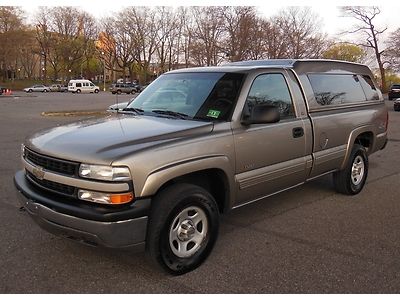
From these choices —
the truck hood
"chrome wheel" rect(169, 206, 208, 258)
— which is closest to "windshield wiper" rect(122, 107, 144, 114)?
the truck hood

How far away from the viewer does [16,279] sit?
3.21 m

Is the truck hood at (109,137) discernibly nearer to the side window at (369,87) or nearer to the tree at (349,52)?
the side window at (369,87)

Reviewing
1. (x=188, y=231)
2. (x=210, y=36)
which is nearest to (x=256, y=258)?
(x=188, y=231)

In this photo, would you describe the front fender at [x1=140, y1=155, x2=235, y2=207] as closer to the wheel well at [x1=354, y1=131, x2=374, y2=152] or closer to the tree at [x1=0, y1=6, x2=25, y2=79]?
the wheel well at [x1=354, y1=131, x2=374, y2=152]

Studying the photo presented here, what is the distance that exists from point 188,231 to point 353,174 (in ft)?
10.9

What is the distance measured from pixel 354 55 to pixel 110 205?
85.1 meters

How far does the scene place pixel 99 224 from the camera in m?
2.95

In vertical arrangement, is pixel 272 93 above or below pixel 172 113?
above

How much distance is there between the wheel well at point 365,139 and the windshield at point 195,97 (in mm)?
2744

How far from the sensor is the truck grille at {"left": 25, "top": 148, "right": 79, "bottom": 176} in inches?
122

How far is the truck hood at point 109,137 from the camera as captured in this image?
308cm

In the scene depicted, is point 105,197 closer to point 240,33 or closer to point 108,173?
point 108,173

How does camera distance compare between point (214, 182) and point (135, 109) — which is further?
point (135, 109)

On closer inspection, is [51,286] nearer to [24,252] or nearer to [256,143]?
[24,252]
